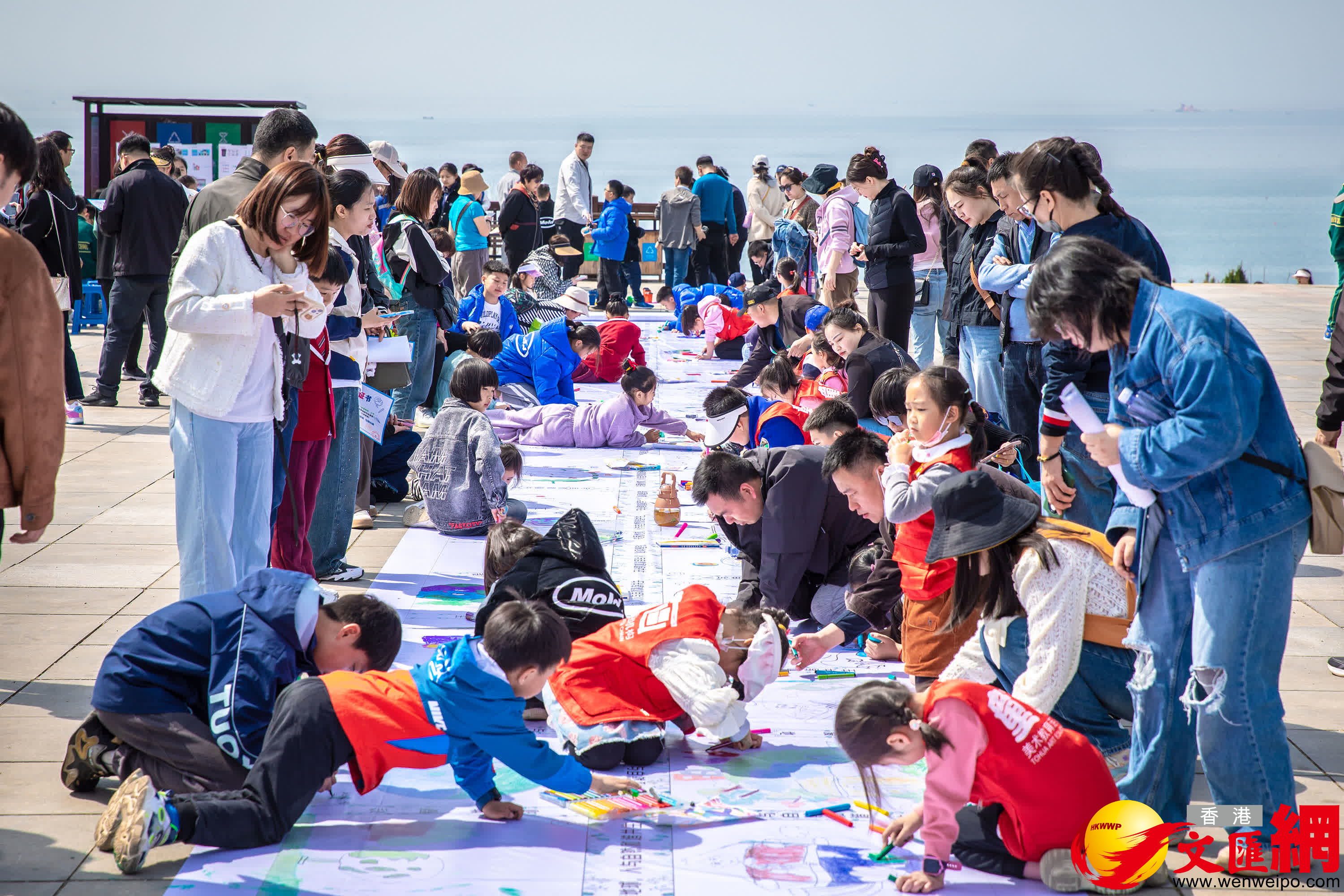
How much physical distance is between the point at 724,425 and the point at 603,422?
67.5 inches

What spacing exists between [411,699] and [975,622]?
1703 millimetres

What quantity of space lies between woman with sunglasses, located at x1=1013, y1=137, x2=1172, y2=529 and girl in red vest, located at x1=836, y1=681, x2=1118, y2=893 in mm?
1172

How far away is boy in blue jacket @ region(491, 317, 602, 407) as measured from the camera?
7.76m

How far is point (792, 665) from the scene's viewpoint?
12.7ft

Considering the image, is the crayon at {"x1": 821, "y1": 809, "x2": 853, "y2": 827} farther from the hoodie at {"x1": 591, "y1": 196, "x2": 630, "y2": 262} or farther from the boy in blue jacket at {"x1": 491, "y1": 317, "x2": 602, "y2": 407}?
the hoodie at {"x1": 591, "y1": 196, "x2": 630, "y2": 262}

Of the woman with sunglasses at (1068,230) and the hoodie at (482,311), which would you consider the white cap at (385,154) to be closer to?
the hoodie at (482,311)

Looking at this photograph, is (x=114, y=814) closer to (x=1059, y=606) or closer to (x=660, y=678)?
(x=660, y=678)

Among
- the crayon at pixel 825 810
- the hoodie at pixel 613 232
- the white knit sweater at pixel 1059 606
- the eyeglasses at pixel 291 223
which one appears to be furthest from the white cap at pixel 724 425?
the hoodie at pixel 613 232

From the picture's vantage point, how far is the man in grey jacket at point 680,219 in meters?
13.1

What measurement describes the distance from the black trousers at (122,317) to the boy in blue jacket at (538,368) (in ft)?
7.37

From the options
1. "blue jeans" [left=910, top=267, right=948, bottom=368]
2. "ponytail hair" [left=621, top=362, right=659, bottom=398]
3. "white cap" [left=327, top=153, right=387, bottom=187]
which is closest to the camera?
"white cap" [left=327, top=153, right=387, bottom=187]

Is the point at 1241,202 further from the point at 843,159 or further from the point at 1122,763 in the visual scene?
the point at 1122,763

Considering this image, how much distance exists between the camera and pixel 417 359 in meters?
6.86

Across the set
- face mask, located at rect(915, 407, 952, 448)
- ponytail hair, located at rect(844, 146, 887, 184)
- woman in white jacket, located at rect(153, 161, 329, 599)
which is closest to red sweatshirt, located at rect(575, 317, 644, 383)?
ponytail hair, located at rect(844, 146, 887, 184)
